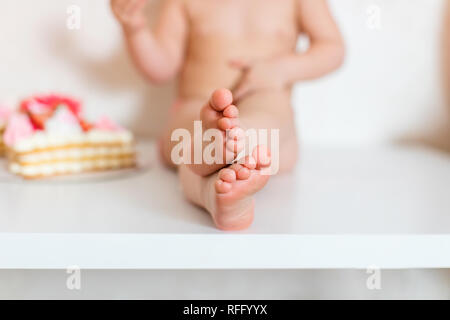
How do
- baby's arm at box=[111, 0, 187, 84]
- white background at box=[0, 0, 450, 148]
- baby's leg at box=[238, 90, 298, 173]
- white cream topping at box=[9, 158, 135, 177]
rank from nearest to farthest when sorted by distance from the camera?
baby's leg at box=[238, 90, 298, 173] → white cream topping at box=[9, 158, 135, 177] → baby's arm at box=[111, 0, 187, 84] → white background at box=[0, 0, 450, 148]

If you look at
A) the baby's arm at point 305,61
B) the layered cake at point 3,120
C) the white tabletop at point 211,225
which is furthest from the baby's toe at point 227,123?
the layered cake at point 3,120

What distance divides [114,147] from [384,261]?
52 cm

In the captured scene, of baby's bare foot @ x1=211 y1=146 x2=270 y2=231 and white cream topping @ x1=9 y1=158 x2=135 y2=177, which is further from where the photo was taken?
white cream topping @ x1=9 y1=158 x2=135 y2=177

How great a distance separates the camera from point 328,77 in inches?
49.4

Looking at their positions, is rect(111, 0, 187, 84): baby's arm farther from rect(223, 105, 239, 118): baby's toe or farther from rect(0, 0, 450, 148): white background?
rect(223, 105, 239, 118): baby's toe

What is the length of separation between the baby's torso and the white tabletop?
238 mm

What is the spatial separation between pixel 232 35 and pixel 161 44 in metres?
0.14

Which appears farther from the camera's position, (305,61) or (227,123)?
(305,61)

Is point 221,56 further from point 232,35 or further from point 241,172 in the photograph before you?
point 241,172

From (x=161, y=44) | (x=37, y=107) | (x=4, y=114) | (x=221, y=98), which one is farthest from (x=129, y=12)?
(x=221, y=98)

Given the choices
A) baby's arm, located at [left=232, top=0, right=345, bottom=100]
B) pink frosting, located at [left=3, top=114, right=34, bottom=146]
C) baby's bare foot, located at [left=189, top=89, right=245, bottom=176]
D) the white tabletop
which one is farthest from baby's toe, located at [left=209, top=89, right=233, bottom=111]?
pink frosting, located at [left=3, top=114, right=34, bottom=146]

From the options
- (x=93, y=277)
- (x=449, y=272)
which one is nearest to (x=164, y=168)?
(x=93, y=277)

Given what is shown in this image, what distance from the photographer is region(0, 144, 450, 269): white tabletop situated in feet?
1.97

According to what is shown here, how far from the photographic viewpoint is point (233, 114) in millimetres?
572
